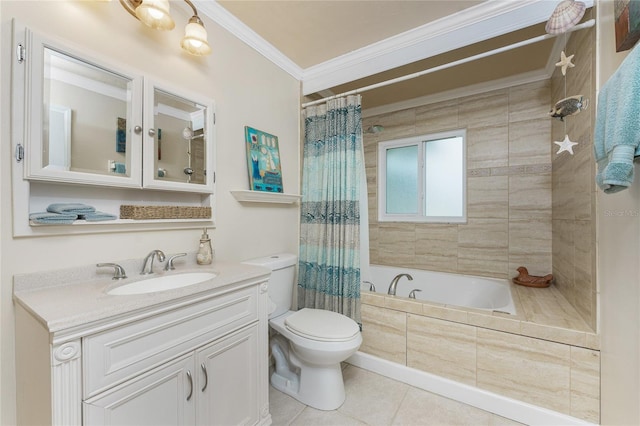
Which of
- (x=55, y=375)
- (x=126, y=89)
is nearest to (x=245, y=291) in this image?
(x=55, y=375)

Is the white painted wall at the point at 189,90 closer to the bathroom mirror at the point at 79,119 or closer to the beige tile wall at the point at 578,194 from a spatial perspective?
the bathroom mirror at the point at 79,119

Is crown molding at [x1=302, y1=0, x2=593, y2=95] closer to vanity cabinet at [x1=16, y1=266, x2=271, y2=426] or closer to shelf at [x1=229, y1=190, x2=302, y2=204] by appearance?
shelf at [x1=229, y1=190, x2=302, y2=204]

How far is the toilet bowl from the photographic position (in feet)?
5.01

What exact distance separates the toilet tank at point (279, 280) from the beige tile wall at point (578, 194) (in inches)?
69.0

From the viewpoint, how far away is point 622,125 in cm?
88

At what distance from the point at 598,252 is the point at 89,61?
255 cm

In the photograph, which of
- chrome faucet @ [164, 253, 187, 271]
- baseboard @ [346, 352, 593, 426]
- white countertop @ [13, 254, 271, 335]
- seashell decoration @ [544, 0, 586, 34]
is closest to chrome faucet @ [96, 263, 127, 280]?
white countertop @ [13, 254, 271, 335]

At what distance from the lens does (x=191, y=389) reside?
1.05 meters

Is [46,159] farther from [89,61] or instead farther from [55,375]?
[55,375]

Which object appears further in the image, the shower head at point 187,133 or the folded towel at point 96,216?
the shower head at point 187,133

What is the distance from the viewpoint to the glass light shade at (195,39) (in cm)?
135

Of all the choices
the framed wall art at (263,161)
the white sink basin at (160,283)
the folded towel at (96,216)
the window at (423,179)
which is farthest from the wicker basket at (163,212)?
the window at (423,179)

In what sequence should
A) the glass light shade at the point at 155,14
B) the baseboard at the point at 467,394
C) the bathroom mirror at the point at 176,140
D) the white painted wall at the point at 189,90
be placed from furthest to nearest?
the baseboard at the point at 467,394, the bathroom mirror at the point at 176,140, the glass light shade at the point at 155,14, the white painted wall at the point at 189,90

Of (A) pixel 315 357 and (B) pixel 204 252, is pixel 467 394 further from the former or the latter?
(B) pixel 204 252
